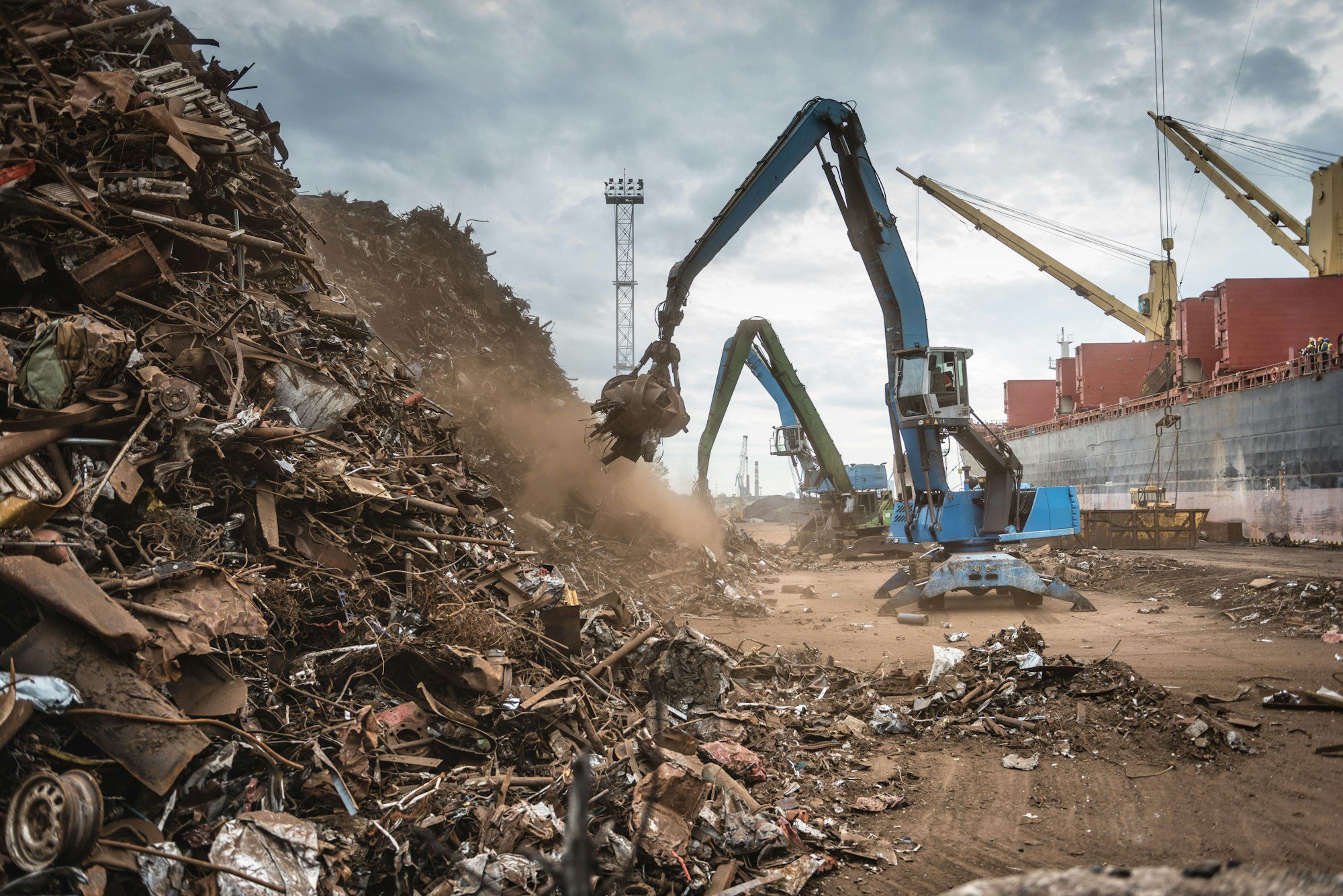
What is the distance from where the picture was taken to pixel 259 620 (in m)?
3.96

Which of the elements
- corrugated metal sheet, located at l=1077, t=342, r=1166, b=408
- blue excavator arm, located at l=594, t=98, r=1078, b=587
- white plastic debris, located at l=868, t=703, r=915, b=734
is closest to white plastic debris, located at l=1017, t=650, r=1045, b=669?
white plastic debris, located at l=868, t=703, r=915, b=734

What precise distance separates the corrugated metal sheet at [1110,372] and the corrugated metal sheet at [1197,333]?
9348mm

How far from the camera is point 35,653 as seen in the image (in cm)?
305

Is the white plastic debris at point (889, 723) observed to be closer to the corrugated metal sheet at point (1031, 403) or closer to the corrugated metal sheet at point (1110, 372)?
the corrugated metal sheet at point (1110, 372)

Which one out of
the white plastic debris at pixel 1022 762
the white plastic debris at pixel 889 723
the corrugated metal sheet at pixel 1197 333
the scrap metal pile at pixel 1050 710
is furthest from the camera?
the corrugated metal sheet at pixel 1197 333

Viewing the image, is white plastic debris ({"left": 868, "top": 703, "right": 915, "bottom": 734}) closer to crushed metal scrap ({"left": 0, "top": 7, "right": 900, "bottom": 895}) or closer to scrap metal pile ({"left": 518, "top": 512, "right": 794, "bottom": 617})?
crushed metal scrap ({"left": 0, "top": 7, "right": 900, "bottom": 895})

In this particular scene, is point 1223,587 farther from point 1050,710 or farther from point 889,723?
point 889,723

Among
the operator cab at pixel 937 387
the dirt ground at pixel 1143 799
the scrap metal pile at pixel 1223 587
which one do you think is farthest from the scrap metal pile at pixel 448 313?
the scrap metal pile at pixel 1223 587

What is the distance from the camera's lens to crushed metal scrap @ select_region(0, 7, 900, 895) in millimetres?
3072

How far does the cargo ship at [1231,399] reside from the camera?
19.8 m

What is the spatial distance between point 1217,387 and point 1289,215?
10246 mm

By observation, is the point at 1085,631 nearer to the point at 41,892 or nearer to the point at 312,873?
the point at 312,873

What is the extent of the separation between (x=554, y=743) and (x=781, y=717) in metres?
2.38

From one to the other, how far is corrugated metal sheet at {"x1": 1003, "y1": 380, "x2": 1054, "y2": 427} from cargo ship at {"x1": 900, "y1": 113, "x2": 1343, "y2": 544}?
35.4 ft
